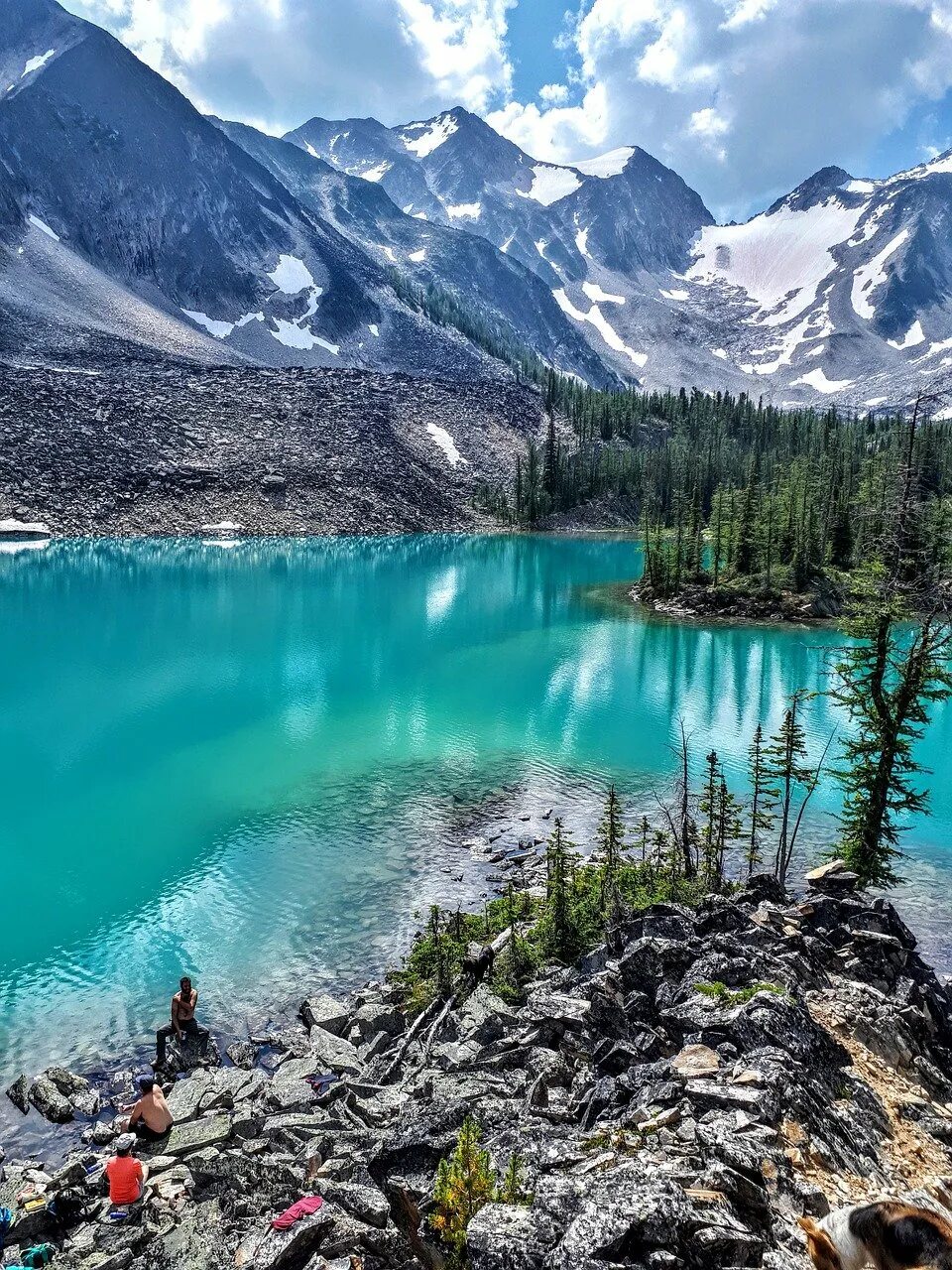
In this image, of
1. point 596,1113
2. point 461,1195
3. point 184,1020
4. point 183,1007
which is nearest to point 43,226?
point 183,1007

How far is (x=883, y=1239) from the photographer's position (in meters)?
6.11

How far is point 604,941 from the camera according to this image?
57.2ft

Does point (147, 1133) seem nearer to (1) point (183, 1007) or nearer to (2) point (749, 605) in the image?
(1) point (183, 1007)

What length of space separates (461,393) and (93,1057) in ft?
525

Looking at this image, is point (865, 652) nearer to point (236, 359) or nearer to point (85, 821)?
point (85, 821)

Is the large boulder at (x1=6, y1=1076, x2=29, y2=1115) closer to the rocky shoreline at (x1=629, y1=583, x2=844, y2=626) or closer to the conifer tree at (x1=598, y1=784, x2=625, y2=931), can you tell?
the conifer tree at (x1=598, y1=784, x2=625, y2=931)

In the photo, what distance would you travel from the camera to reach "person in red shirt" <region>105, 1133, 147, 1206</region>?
11.2 m

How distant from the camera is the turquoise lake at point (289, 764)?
20.5m

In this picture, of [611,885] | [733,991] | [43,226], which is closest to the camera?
[733,991]

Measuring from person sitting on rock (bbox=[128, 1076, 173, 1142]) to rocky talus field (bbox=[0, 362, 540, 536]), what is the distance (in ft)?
340

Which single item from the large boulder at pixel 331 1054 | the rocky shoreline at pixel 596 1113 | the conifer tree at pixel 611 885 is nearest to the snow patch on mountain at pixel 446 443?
the conifer tree at pixel 611 885

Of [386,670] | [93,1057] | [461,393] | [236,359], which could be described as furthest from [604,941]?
[236,359]

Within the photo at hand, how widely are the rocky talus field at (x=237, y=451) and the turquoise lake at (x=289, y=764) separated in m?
39.2

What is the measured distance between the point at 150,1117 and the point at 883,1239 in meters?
11.4
